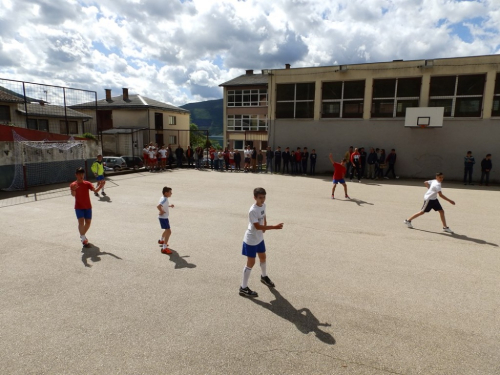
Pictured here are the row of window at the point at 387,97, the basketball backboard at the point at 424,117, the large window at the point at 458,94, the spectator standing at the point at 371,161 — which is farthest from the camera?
the spectator standing at the point at 371,161

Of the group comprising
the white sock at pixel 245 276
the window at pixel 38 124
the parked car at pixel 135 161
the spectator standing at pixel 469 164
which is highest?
the window at pixel 38 124

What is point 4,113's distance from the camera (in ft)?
98.4

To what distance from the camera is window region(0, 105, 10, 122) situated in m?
29.7

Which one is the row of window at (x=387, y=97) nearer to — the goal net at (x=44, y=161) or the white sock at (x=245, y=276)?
the goal net at (x=44, y=161)

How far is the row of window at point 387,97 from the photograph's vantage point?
60.0 ft

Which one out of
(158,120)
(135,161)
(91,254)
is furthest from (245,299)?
(158,120)

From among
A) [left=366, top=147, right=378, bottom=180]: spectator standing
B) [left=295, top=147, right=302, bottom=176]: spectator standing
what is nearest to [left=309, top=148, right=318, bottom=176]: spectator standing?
[left=295, top=147, right=302, bottom=176]: spectator standing

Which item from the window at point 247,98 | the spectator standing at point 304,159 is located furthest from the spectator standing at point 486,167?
the window at point 247,98

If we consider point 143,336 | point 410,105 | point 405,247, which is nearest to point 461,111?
point 410,105

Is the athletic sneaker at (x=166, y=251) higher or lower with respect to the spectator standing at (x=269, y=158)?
lower

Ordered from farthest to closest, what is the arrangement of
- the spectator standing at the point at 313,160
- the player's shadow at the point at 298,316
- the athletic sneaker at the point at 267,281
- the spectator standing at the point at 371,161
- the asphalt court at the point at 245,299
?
the spectator standing at the point at 313,160, the spectator standing at the point at 371,161, the athletic sneaker at the point at 267,281, the player's shadow at the point at 298,316, the asphalt court at the point at 245,299

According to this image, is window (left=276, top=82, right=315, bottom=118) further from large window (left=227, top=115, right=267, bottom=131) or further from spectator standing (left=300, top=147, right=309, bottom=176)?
Result: large window (left=227, top=115, right=267, bottom=131)

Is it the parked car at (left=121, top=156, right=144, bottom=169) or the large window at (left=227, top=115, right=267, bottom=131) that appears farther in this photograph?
the large window at (left=227, top=115, right=267, bottom=131)

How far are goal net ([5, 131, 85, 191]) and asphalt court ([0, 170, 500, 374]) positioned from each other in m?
5.79
